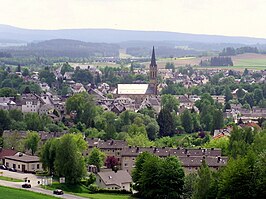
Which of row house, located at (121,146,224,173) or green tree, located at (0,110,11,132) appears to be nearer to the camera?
row house, located at (121,146,224,173)

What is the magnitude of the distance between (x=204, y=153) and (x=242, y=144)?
16.4ft

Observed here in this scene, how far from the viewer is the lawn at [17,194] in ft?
157

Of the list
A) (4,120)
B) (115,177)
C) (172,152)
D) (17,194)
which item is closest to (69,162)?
(115,177)

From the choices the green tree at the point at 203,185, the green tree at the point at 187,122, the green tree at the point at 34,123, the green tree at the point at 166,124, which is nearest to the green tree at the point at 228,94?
the green tree at the point at 187,122

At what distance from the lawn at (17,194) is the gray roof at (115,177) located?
9.47 m

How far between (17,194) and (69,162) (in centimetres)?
1016

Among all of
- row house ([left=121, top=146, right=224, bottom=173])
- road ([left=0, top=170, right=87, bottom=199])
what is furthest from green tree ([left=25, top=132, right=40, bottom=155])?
row house ([left=121, top=146, right=224, bottom=173])

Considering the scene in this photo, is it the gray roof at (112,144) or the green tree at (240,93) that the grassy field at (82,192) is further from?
the green tree at (240,93)

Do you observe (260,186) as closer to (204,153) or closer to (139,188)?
(139,188)

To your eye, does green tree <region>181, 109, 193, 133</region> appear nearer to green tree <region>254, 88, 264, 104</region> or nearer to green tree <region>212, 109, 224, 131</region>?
green tree <region>212, 109, 224, 131</region>

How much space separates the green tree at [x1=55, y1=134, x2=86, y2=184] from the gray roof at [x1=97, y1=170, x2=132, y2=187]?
180 centimetres

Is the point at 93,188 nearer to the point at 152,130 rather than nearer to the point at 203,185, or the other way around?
the point at 203,185

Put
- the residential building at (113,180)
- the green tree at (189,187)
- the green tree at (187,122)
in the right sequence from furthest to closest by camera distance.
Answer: the green tree at (187,122) → the residential building at (113,180) → the green tree at (189,187)

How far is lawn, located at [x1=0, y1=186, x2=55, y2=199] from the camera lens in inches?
1886
